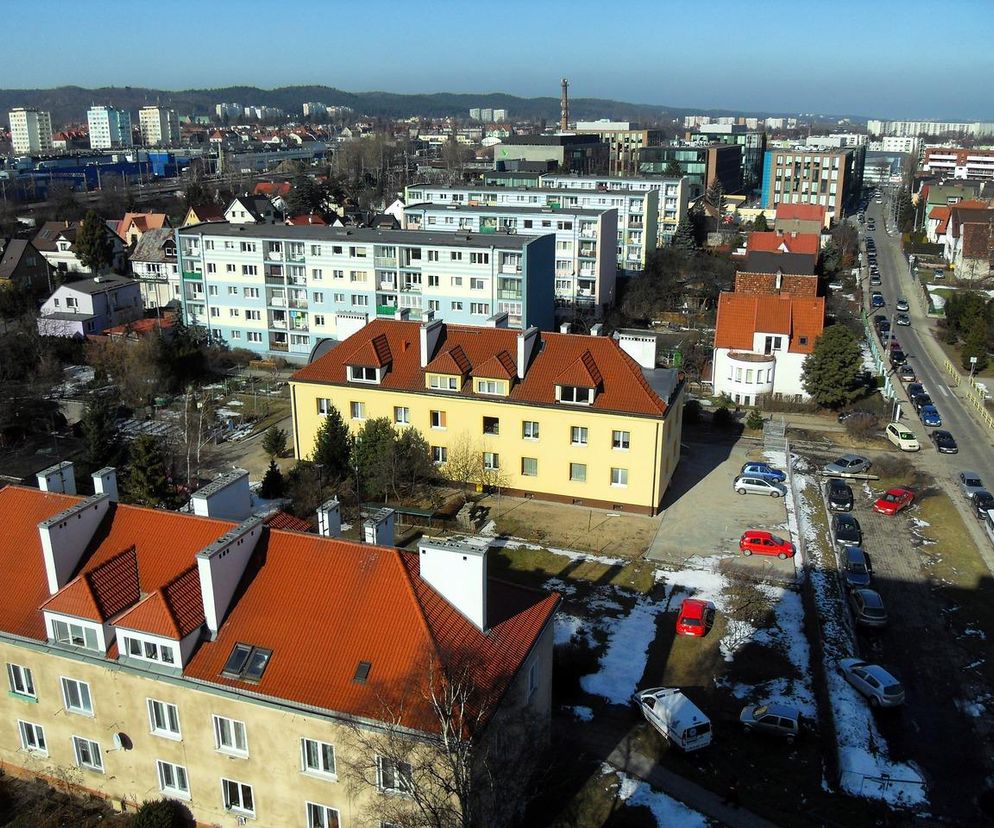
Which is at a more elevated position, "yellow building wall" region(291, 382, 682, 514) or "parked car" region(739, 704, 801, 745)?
"yellow building wall" region(291, 382, 682, 514)

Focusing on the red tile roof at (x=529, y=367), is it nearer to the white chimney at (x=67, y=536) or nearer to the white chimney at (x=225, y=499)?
the white chimney at (x=225, y=499)

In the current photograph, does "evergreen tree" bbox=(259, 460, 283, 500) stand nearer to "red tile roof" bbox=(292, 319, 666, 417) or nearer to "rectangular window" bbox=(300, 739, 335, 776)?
"red tile roof" bbox=(292, 319, 666, 417)

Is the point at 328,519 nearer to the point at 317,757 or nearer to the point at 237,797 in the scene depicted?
the point at 317,757

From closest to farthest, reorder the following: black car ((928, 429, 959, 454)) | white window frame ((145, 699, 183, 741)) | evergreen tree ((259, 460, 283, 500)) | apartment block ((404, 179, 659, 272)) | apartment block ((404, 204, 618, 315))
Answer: white window frame ((145, 699, 183, 741))
evergreen tree ((259, 460, 283, 500))
black car ((928, 429, 959, 454))
apartment block ((404, 204, 618, 315))
apartment block ((404, 179, 659, 272))

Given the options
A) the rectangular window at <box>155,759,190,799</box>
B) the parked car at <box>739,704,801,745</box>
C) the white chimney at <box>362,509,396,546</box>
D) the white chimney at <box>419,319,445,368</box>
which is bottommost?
the parked car at <box>739,704,801,745</box>

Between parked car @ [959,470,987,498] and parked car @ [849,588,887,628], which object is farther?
parked car @ [959,470,987,498]

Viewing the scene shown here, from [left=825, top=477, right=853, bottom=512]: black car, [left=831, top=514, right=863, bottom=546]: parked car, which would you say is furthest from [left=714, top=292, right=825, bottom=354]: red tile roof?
[left=831, top=514, right=863, bottom=546]: parked car

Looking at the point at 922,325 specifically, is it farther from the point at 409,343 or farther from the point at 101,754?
the point at 101,754

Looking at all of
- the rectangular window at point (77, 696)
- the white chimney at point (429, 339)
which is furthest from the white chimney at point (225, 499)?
the white chimney at point (429, 339)
